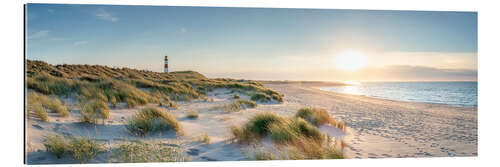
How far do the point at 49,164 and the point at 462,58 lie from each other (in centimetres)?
692

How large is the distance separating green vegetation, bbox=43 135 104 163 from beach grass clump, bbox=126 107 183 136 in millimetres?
699

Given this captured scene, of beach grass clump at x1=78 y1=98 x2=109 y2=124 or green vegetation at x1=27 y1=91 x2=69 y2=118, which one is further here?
beach grass clump at x1=78 y1=98 x2=109 y2=124

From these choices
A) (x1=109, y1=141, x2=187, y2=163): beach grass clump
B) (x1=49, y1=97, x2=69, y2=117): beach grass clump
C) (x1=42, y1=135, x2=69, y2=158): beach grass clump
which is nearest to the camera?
(x1=42, y1=135, x2=69, y2=158): beach grass clump

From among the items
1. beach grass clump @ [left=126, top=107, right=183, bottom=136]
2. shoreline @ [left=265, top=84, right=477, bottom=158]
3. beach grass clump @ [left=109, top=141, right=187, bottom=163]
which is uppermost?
beach grass clump @ [left=126, top=107, right=183, bottom=136]

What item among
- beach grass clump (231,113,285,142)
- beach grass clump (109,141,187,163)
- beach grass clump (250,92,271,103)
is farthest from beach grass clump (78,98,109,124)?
beach grass clump (250,92,271,103)

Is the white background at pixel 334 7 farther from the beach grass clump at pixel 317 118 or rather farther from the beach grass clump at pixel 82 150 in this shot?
the beach grass clump at pixel 317 118

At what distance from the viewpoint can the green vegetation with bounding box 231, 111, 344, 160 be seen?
3.45m

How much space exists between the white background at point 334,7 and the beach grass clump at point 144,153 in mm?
84

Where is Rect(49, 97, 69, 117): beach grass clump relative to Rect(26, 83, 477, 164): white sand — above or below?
above

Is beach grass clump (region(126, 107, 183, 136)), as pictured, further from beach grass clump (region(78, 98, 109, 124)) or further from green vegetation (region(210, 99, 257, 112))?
green vegetation (region(210, 99, 257, 112))

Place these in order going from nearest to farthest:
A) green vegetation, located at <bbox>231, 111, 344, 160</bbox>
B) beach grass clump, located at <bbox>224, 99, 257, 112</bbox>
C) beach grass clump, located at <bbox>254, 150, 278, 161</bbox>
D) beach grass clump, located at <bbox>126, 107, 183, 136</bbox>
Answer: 1. beach grass clump, located at <bbox>254, 150, 278, 161</bbox>
2. green vegetation, located at <bbox>231, 111, 344, 160</bbox>
3. beach grass clump, located at <bbox>126, 107, 183, 136</bbox>
4. beach grass clump, located at <bbox>224, 99, 257, 112</bbox>

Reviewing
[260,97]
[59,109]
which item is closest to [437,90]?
[260,97]

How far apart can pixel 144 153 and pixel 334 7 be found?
3959mm

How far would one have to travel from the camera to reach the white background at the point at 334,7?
3.45 meters
